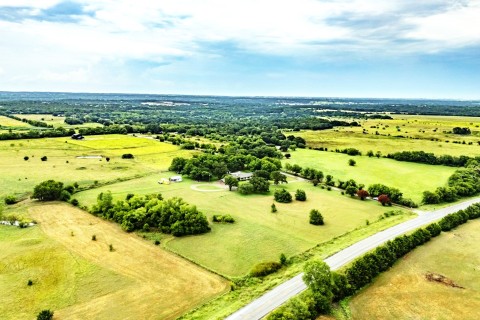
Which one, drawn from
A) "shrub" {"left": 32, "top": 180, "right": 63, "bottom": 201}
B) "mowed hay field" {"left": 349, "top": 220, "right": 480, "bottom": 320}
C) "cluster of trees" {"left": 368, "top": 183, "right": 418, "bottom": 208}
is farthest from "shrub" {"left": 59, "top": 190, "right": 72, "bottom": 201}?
"cluster of trees" {"left": 368, "top": 183, "right": 418, "bottom": 208}

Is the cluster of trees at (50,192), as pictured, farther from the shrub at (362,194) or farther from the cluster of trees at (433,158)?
the cluster of trees at (433,158)

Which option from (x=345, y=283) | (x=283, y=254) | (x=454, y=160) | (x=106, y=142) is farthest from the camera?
(x=106, y=142)

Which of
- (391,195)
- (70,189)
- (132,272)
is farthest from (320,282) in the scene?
(70,189)

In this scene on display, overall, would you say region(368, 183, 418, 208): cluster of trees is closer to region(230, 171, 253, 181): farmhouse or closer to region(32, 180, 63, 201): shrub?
region(230, 171, 253, 181): farmhouse

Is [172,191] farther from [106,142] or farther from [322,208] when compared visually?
[106,142]

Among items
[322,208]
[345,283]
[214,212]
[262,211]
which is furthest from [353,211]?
[345,283]

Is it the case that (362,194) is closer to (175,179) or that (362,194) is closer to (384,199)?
(384,199)

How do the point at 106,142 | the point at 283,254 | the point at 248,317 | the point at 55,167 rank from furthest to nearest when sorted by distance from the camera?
the point at 106,142, the point at 55,167, the point at 283,254, the point at 248,317
